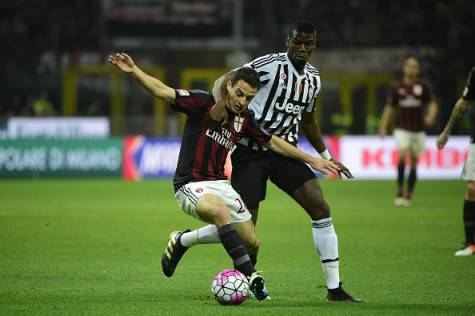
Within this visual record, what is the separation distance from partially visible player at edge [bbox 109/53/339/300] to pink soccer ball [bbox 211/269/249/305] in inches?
3.0

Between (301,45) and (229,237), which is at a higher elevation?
(301,45)

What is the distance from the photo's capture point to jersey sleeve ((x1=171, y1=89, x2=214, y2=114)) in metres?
8.72

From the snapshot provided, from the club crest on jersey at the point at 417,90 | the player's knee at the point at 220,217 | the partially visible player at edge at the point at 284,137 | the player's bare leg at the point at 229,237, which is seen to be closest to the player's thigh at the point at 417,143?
the club crest on jersey at the point at 417,90

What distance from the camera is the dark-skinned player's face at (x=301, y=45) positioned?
30.6 feet

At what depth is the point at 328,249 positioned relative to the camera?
9117mm

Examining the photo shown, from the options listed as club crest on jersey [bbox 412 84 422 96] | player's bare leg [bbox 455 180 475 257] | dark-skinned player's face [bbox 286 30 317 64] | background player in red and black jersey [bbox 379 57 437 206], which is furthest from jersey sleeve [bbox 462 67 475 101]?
club crest on jersey [bbox 412 84 422 96]

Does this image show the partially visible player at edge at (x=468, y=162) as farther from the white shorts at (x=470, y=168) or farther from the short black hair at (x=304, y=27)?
the short black hair at (x=304, y=27)

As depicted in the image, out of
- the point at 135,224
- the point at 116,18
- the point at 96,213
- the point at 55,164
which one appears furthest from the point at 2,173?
the point at 116,18

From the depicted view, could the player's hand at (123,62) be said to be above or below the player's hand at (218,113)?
above

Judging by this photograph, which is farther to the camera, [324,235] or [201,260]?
[201,260]

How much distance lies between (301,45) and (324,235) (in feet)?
5.28

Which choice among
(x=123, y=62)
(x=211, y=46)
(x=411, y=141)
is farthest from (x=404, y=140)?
(x=211, y=46)

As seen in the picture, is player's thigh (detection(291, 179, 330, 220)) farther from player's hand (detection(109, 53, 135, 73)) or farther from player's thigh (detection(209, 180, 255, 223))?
player's hand (detection(109, 53, 135, 73))

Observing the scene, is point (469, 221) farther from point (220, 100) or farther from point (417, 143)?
point (417, 143)
